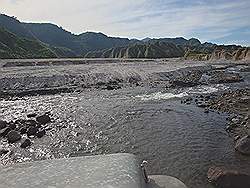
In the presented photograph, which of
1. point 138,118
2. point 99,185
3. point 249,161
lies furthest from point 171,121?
point 99,185

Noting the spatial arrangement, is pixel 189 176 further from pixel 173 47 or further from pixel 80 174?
pixel 173 47

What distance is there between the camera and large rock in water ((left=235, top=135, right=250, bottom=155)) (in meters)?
13.4

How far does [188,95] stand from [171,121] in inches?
367

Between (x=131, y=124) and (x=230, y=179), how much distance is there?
8.80 m

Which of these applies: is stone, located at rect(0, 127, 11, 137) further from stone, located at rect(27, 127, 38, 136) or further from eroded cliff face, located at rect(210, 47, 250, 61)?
eroded cliff face, located at rect(210, 47, 250, 61)

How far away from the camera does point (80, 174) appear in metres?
4.93

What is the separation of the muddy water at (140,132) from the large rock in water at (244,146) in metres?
0.36

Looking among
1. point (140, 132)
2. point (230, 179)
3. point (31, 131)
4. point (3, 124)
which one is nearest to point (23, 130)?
point (31, 131)

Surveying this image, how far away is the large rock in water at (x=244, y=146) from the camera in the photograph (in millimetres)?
13381

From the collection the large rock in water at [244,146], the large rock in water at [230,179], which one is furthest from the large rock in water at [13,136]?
the large rock in water at [244,146]

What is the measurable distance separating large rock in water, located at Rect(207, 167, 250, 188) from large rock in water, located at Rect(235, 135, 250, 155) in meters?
3.18

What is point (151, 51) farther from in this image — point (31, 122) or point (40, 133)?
point (40, 133)

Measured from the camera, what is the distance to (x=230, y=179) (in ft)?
33.7

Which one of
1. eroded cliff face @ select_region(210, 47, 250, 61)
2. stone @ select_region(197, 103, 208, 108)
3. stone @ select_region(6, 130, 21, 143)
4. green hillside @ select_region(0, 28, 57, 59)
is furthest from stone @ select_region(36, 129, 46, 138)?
green hillside @ select_region(0, 28, 57, 59)
